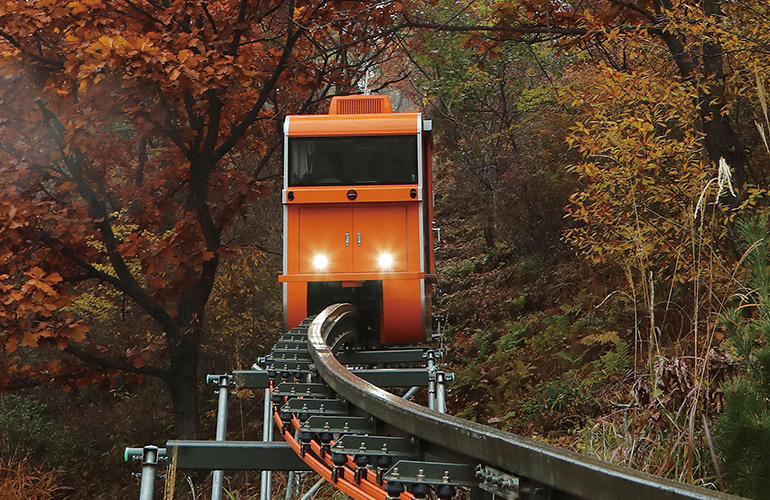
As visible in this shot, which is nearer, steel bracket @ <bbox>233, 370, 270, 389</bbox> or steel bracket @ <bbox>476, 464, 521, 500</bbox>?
steel bracket @ <bbox>476, 464, 521, 500</bbox>

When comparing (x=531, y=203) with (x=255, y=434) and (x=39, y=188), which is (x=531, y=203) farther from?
(x=39, y=188)

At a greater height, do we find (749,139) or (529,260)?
(749,139)

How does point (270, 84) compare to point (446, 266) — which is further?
point (446, 266)

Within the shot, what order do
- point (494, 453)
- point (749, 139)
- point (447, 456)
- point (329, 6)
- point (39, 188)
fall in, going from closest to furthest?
point (494, 453)
point (447, 456)
point (749, 139)
point (39, 188)
point (329, 6)

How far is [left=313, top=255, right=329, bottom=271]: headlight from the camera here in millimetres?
9773

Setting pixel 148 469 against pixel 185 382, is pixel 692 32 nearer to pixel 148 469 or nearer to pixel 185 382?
pixel 148 469

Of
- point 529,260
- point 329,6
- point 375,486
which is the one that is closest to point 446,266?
point 529,260

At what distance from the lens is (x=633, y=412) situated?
4.82m

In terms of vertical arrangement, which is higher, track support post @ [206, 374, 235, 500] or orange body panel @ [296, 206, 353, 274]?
orange body panel @ [296, 206, 353, 274]

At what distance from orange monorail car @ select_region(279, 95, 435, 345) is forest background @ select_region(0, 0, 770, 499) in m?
1.31

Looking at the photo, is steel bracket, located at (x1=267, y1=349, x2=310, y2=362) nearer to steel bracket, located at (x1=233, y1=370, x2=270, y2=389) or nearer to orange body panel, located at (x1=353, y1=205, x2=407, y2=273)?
steel bracket, located at (x1=233, y1=370, x2=270, y2=389)

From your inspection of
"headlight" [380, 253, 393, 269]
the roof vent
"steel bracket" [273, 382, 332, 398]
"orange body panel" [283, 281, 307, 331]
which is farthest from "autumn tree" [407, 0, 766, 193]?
"steel bracket" [273, 382, 332, 398]

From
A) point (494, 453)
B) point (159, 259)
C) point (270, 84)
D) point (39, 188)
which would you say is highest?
point (270, 84)

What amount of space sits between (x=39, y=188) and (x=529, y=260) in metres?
8.91
